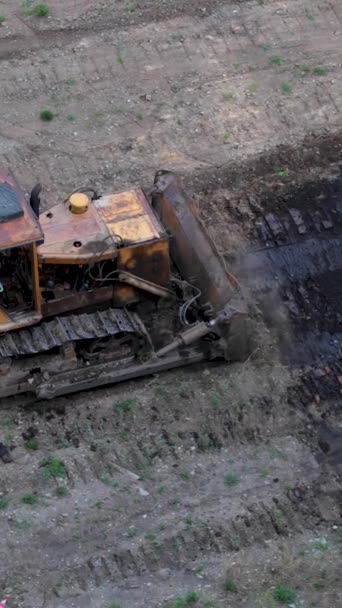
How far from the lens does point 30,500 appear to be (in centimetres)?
1227

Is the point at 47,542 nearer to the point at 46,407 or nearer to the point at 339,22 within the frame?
the point at 46,407

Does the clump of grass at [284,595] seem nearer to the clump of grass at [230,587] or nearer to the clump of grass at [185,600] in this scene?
the clump of grass at [230,587]

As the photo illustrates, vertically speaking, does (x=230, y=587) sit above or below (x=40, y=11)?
below

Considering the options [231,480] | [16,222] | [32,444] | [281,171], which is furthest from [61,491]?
[281,171]

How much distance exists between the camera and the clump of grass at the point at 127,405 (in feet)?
44.2

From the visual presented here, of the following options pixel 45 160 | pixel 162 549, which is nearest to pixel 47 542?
pixel 162 549

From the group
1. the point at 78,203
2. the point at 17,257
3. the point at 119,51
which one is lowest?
the point at 17,257

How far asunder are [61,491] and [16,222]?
124 inches

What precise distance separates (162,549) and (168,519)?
460mm

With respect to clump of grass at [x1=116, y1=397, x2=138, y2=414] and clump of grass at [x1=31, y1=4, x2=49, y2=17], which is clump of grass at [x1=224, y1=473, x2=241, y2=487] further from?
clump of grass at [x1=31, y1=4, x2=49, y2=17]

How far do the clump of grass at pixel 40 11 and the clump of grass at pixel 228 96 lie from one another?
12.3 ft

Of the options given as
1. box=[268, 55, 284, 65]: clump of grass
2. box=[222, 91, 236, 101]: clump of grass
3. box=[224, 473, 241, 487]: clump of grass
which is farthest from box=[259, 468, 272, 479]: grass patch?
box=[268, 55, 284, 65]: clump of grass

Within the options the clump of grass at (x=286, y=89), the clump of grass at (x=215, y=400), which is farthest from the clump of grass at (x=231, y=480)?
the clump of grass at (x=286, y=89)

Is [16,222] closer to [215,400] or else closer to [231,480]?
[215,400]
